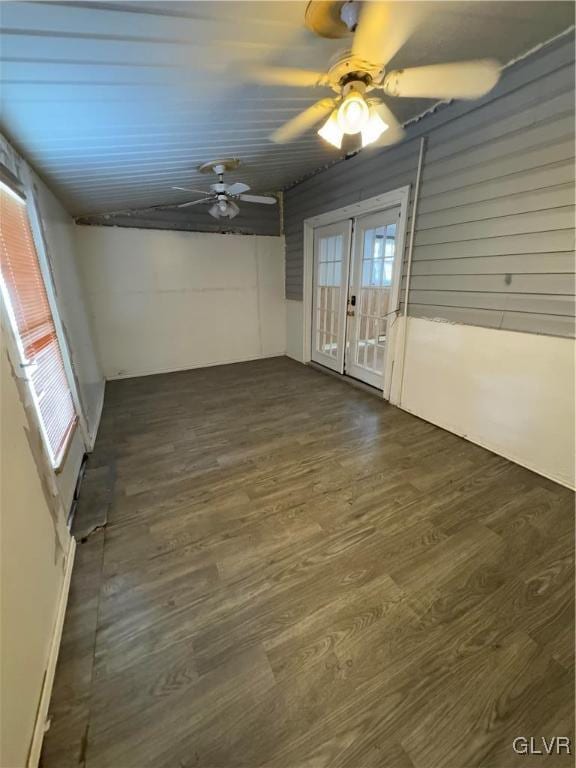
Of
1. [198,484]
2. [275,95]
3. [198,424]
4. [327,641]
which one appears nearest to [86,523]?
[198,484]

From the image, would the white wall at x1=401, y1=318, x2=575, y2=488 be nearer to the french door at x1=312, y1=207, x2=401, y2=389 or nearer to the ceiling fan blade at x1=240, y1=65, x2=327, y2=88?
the french door at x1=312, y1=207, x2=401, y2=389

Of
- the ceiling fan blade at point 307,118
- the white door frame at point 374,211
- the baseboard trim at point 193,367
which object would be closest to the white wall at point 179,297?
the baseboard trim at point 193,367

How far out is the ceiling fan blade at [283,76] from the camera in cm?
158

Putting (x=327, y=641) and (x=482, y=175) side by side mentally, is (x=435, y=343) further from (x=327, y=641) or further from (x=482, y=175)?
(x=327, y=641)

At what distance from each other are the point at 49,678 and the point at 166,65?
2.62 metres

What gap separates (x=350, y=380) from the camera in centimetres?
427

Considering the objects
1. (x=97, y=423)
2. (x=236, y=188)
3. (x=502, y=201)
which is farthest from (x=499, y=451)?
(x=97, y=423)

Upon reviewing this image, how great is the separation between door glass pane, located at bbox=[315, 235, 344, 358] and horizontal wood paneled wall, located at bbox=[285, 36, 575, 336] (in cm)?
118

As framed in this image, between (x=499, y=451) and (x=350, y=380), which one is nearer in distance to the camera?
(x=499, y=451)

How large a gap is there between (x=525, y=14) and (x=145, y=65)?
192 cm

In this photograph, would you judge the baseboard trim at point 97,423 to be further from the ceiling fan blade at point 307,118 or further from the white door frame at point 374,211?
the white door frame at point 374,211

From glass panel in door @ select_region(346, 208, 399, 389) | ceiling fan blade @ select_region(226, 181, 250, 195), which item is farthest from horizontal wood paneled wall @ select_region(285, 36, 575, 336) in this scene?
ceiling fan blade @ select_region(226, 181, 250, 195)

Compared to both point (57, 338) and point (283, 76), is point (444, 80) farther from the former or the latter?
point (57, 338)

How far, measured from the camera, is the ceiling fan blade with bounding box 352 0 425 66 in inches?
49.1
